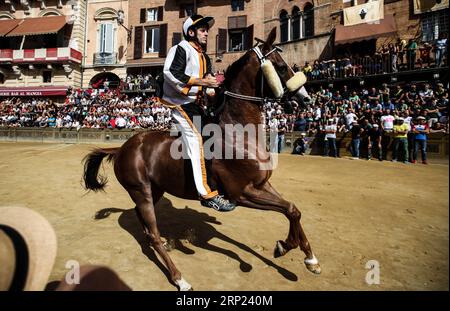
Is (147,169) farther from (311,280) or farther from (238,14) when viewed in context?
(238,14)

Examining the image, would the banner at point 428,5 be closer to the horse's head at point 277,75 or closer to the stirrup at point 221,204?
the horse's head at point 277,75

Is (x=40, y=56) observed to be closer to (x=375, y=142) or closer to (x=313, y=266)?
(x=375, y=142)

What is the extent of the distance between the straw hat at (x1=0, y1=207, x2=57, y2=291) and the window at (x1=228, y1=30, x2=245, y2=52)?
28590 mm

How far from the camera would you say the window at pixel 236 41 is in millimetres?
27875

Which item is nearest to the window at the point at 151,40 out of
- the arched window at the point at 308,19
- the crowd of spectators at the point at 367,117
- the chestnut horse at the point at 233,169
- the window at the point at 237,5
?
the window at the point at 237,5

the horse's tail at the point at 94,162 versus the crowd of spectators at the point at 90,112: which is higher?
the crowd of spectators at the point at 90,112

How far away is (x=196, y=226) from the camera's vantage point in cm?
510

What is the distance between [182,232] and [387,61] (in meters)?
18.2

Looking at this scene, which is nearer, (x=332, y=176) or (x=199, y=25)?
(x=199, y=25)

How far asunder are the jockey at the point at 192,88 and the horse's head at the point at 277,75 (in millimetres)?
661

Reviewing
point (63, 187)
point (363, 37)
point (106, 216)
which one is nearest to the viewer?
point (106, 216)

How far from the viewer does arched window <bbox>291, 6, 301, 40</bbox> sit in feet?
78.8
